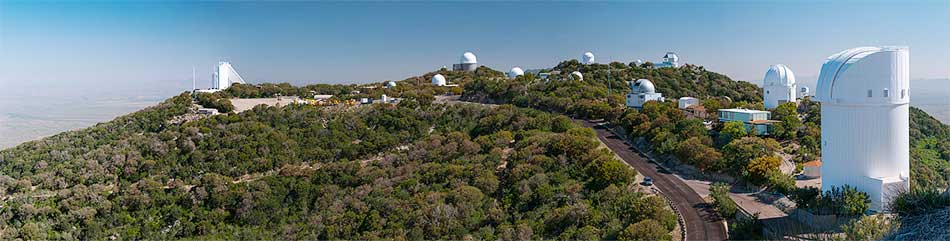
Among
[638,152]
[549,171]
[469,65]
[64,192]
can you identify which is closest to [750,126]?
[638,152]

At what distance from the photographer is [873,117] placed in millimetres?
11422

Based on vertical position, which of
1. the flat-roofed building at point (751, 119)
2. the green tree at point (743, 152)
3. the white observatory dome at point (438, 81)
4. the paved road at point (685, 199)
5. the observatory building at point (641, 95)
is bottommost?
the paved road at point (685, 199)

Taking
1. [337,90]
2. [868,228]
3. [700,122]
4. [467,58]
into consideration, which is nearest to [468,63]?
[467,58]

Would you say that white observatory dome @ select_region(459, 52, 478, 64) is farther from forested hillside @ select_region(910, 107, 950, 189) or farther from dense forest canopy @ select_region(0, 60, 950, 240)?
forested hillside @ select_region(910, 107, 950, 189)

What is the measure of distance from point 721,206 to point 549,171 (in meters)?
4.92

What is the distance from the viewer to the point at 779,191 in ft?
43.0

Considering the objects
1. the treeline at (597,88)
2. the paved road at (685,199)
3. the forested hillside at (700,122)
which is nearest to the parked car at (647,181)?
the paved road at (685,199)

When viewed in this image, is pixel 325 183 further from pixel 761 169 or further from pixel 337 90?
pixel 337 90

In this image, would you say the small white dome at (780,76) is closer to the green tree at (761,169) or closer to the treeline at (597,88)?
the treeline at (597,88)

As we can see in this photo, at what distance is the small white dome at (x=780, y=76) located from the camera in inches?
1080

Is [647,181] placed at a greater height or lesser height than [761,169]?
lesser

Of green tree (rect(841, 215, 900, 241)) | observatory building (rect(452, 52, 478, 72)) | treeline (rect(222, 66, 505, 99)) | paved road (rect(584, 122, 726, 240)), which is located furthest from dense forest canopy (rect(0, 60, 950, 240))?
observatory building (rect(452, 52, 478, 72))

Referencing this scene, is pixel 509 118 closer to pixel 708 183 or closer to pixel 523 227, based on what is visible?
pixel 708 183

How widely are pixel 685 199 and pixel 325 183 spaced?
384 inches
